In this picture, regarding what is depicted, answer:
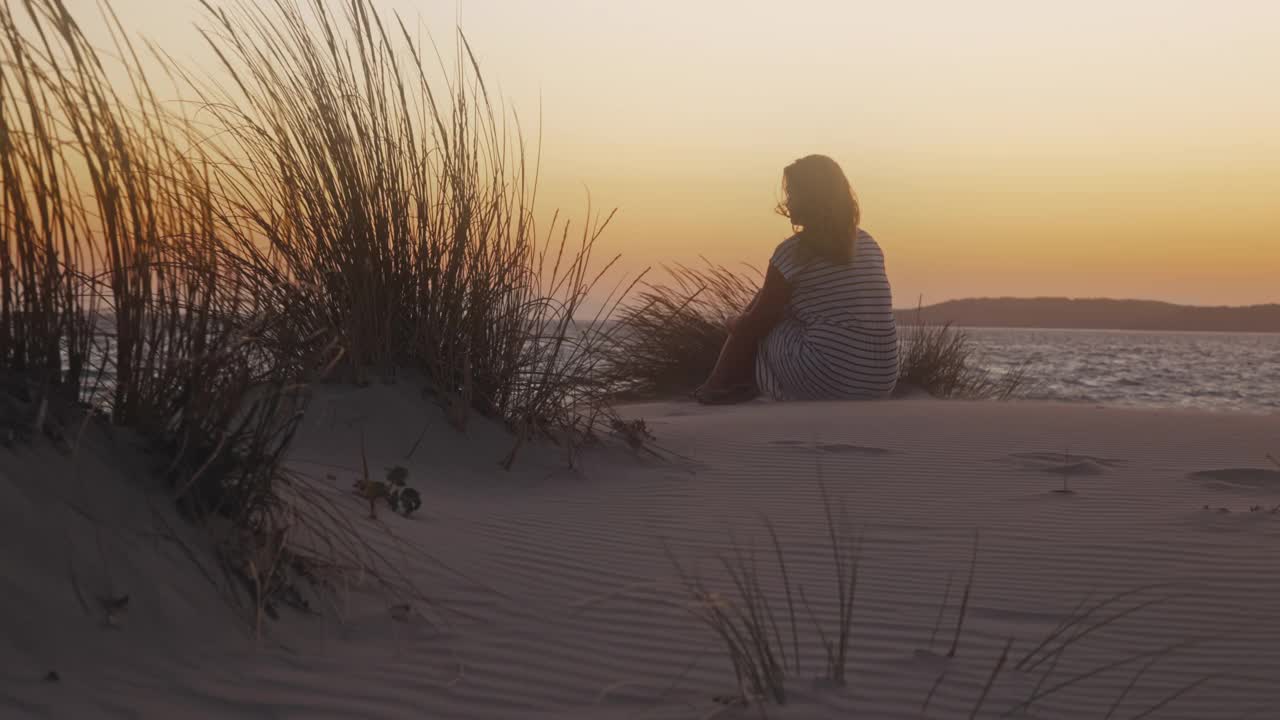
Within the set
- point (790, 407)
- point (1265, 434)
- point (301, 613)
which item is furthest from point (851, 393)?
point (301, 613)

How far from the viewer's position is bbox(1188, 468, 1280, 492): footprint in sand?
4059 mm

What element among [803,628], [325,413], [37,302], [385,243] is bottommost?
[803,628]

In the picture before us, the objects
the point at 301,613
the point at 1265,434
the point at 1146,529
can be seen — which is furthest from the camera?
the point at 1265,434

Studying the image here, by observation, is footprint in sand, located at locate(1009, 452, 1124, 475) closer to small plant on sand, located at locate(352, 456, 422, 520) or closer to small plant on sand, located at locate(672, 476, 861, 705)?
small plant on sand, located at locate(672, 476, 861, 705)

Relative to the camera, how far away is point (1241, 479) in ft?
13.8

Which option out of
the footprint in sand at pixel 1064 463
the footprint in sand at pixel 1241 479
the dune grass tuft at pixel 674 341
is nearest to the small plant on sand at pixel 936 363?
the dune grass tuft at pixel 674 341

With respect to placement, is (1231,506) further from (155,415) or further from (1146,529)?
(155,415)

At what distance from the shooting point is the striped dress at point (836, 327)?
21.0 feet

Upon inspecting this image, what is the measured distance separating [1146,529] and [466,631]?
7.09 feet

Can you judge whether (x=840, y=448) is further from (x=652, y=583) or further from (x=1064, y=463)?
(x=652, y=583)

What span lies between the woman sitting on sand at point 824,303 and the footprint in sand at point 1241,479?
7.82 feet

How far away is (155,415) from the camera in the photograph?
224cm

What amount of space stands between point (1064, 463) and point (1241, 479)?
0.63 m

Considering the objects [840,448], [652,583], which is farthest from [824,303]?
[652,583]
